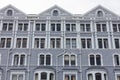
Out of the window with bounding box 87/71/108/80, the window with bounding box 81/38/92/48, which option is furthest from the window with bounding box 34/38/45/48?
the window with bounding box 87/71/108/80

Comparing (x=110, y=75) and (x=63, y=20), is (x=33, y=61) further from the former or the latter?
(x=110, y=75)

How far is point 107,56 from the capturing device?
43031 millimetres

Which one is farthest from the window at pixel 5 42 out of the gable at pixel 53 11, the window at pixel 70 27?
the window at pixel 70 27

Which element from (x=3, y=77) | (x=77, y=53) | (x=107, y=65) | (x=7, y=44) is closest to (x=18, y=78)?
(x=3, y=77)

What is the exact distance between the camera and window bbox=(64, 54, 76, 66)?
4253 cm

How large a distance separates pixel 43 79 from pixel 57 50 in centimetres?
546

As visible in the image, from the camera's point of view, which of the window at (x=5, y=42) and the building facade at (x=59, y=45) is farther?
the window at (x=5, y=42)

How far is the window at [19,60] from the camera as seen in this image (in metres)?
42.3

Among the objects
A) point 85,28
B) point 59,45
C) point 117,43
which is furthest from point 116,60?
point 59,45

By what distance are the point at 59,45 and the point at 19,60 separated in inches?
280

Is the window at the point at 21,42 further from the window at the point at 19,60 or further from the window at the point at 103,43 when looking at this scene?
the window at the point at 103,43

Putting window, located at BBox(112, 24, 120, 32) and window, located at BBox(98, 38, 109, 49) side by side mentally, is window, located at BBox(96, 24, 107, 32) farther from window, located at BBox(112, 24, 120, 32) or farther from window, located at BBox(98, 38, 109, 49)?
window, located at BBox(98, 38, 109, 49)

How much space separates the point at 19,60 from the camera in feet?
139

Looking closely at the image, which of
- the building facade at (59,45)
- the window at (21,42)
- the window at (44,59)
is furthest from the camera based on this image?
the window at (21,42)
